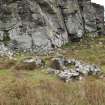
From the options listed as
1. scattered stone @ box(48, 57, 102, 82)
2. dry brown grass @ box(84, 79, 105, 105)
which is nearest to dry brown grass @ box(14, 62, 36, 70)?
scattered stone @ box(48, 57, 102, 82)

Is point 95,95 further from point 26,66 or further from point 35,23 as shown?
point 35,23

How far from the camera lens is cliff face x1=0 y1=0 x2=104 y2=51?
55.8 m

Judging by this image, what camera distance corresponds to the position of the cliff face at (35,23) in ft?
183

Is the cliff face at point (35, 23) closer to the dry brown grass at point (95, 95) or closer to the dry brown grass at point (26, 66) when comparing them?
the dry brown grass at point (26, 66)

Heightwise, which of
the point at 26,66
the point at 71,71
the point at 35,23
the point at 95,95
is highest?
the point at 95,95

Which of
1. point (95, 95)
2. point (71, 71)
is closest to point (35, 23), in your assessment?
point (71, 71)

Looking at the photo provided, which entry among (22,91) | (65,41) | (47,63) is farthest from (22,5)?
(22,91)

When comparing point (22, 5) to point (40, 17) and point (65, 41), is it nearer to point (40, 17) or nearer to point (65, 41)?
point (40, 17)

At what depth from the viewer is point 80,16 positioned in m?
81.2

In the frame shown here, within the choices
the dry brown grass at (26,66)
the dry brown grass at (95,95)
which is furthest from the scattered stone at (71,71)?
the dry brown grass at (95,95)

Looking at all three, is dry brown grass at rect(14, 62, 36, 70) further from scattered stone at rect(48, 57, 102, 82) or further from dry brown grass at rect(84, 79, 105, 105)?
dry brown grass at rect(84, 79, 105, 105)

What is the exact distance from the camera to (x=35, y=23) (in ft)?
192

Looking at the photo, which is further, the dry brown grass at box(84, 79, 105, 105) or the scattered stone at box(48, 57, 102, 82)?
the scattered stone at box(48, 57, 102, 82)

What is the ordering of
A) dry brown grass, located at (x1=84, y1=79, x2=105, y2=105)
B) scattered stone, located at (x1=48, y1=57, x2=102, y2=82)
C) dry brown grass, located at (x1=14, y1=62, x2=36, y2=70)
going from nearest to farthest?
1. dry brown grass, located at (x1=84, y1=79, x2=105, y2=105)
2. scattered stone, located at (x1=48, y1=57, x2=102, y2=82)
3. dry brown grass, located at (x1=14, y1=62, x2=36, y2=70)
